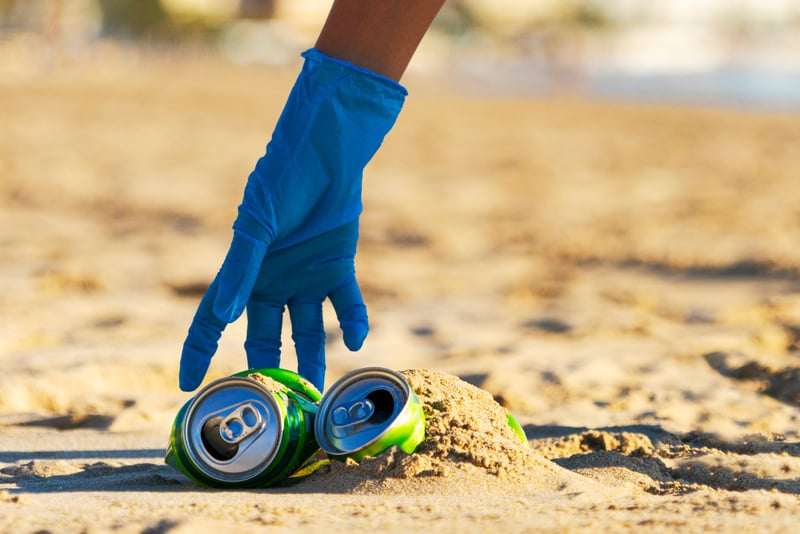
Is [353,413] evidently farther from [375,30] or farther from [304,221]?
[375,30]


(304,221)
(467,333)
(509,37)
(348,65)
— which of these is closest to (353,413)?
(304,221)

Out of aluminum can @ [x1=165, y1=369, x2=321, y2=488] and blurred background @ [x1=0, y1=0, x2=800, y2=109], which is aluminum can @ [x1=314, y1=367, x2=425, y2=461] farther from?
blurred background @ [x1=0, y1=0, x2=800, y2=109]

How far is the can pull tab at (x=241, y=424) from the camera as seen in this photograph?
2090mm

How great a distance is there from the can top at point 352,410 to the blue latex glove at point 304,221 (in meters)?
0.37

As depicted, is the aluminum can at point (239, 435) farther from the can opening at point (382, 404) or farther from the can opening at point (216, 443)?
the can opening at point (382, 404)

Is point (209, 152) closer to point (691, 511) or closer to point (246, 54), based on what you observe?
point (691, 511)

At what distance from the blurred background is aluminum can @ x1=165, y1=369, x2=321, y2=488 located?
37.8 m

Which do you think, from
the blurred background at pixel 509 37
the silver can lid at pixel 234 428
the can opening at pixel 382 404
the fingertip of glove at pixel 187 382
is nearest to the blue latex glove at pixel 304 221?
the fingertip of glove at pixel 187 382

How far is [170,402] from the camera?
3.27 m

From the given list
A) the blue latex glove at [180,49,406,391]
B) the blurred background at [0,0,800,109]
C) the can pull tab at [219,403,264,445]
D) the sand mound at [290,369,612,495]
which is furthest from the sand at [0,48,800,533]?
the blurred background at [0,0,800,109]

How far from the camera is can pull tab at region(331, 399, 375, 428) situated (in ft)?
6.91

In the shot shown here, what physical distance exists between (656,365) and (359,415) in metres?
2.11

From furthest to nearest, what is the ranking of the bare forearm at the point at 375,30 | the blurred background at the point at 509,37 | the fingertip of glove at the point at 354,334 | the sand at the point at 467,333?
1. the blurred background at the point at 509,37
2. the fingertip of glove at the point at 354,334
3. the bare forearm at the point at 375,30
4. the sand at the point at 467,333

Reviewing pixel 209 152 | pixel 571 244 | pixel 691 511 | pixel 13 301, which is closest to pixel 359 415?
pixel 691 511
